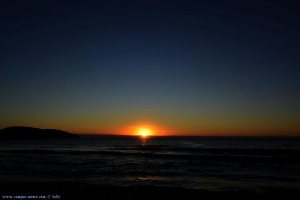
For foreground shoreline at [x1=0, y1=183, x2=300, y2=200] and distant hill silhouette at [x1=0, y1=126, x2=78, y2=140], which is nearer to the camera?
foreground shoreline at [x1=0, y1=183, x2=300, y2=200]

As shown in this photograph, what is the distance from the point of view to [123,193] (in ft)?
65.0

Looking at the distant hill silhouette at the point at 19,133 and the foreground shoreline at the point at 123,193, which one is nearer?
the foreground shoreline at the point at 123,193

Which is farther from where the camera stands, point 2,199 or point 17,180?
point 17,180

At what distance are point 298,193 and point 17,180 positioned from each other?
21.1m

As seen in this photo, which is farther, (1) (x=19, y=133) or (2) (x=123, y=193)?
(1) (x=19, y=133)

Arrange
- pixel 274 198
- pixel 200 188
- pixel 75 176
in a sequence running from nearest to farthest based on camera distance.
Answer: pixel 274 198, pixel 200 188, pixel 75 176

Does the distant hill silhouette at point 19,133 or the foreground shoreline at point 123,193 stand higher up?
the distant hill silhouette at point 19,133

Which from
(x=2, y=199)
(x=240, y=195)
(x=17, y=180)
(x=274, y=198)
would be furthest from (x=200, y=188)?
(x=17, y=180)

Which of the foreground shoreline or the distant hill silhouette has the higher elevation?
the distant hill silhouette

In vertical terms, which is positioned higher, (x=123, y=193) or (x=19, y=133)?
(x=19, y=133)

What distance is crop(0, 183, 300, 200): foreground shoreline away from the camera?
61.6 feet

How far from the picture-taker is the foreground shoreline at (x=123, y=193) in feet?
61.6

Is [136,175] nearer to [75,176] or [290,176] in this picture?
[75,176]

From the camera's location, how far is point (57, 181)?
Answer: 24.8 m
